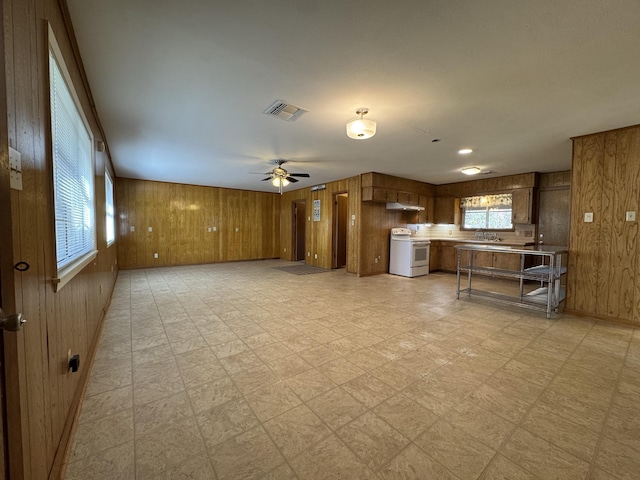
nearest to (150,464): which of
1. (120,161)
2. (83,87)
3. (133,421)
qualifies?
(133,421)

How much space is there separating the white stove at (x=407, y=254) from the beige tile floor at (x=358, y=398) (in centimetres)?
283

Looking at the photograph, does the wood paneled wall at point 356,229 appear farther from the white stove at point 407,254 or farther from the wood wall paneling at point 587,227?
the wood wall paneling at point 587,227

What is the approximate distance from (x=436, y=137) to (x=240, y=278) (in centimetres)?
471

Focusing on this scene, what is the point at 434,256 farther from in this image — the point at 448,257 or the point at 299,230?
the point at 299,230

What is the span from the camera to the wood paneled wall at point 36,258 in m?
0.94

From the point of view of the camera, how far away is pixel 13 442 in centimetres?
89

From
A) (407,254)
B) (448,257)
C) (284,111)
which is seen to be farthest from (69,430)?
(448,257)

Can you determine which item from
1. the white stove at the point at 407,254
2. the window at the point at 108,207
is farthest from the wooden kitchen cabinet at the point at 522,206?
the window at the point at 108,207

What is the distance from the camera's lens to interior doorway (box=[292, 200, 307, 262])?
898 centimetres

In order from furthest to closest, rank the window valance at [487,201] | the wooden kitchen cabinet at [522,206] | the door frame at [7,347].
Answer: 1. the window valance at [487,201]
2. the wooden kitchen cabinet at [522,206]
3. the door frame at [7,347]

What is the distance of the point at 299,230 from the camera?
9.18 metres

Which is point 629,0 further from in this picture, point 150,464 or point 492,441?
point 150,464

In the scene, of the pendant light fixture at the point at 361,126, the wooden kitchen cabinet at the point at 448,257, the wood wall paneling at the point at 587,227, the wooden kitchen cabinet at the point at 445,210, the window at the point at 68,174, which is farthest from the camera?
the wooden kitchen cabinet at the point at 445,210

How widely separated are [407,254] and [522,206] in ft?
9.00
